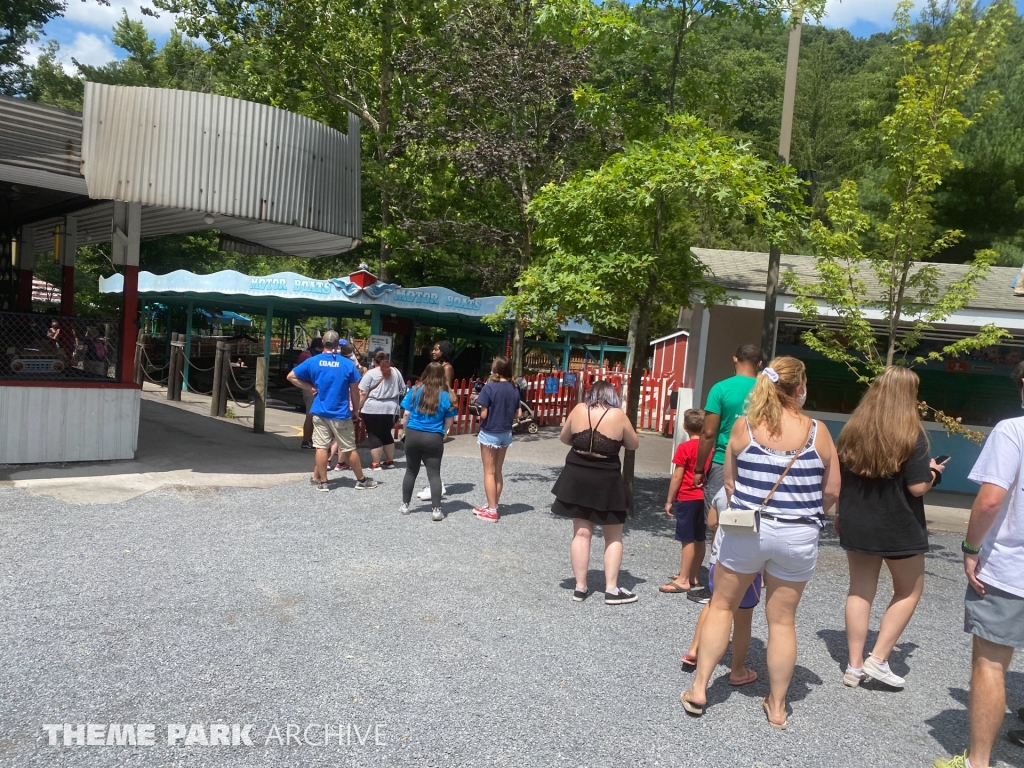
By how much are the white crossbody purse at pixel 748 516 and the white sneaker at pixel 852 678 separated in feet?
4.65

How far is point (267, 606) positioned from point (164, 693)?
1265mm

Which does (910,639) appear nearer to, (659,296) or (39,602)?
(659,296)

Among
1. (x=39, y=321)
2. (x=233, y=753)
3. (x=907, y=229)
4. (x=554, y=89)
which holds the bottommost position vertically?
(x=233, y=753)

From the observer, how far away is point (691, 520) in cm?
574

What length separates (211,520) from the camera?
707cm

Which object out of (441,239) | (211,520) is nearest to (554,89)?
(441,239)

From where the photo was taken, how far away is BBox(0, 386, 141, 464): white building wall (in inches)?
335

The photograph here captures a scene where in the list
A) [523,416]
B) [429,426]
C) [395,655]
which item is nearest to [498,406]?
[429,426]

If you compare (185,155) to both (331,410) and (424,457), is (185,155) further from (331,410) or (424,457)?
(424,457)

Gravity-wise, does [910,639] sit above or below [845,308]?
below

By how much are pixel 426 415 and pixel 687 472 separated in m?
2.75

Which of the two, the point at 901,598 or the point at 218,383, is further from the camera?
the point at 218,383

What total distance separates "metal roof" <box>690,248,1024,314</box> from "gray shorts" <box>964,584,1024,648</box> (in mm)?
5665

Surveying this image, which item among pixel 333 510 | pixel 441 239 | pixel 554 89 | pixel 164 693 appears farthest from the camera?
pixel 441 239
